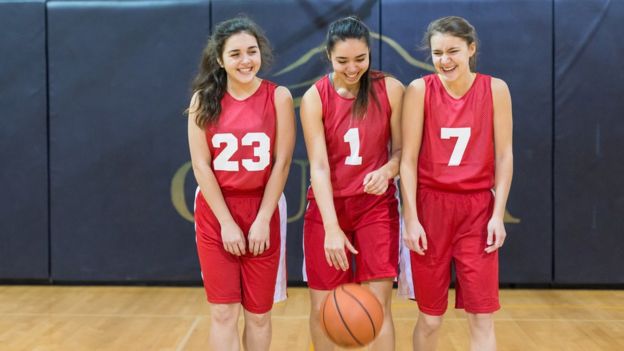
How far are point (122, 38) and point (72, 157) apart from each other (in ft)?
3.61

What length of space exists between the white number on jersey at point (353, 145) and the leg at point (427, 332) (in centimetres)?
76

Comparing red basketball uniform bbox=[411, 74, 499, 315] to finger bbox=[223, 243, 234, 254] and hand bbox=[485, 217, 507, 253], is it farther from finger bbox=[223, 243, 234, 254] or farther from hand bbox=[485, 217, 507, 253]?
finger bbox=[223, 243, 234, 254]

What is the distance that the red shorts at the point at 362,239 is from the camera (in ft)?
10.2

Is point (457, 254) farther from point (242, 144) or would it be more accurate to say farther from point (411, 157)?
point (242, 144)

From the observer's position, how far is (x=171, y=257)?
19.6ft

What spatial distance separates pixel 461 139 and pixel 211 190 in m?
1.14

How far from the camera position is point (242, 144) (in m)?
3.14

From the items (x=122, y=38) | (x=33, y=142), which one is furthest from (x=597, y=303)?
(x=33, y=142)

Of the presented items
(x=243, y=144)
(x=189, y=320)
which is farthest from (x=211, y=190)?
(x=189, y=320)

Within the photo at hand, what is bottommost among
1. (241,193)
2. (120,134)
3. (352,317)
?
(352,317)

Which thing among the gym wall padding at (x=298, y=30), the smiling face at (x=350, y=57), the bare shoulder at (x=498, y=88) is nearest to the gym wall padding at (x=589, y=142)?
the gym wall padding at (x=298, y=30)

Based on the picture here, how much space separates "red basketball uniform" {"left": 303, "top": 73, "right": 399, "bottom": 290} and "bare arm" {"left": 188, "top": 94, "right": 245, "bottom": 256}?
366 millimetres

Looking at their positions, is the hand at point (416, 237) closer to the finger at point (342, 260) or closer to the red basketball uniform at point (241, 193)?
the finger at point (342, 260)

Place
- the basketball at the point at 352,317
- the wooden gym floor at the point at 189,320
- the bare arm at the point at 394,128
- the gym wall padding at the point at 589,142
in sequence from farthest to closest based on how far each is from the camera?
the gym wall padding at the point at 589,142 → the wooden gym floor at the point at 189,320 → the bare arm at the point at 394,128 → the basketball at the point at 352,317
